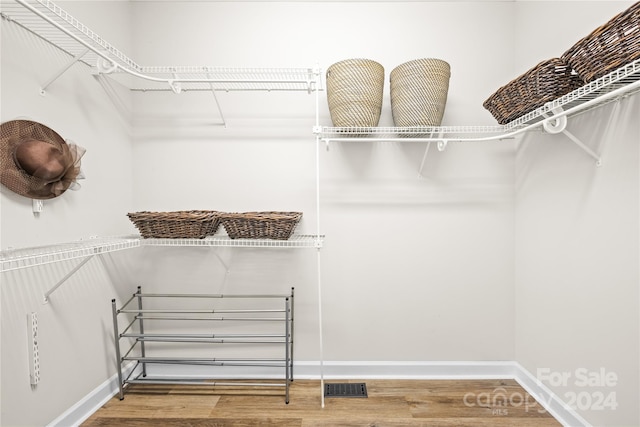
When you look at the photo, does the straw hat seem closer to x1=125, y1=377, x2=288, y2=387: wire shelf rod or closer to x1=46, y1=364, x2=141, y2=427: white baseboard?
x1=46, y1=364, x2=141, y2=427: white baseboard

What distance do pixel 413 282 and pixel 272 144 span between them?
1180 millimetres

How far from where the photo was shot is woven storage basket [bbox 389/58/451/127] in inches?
65.0

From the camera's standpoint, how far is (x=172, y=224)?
1.68 m

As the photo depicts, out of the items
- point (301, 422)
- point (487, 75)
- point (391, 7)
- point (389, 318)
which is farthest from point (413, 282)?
point (391, 7)

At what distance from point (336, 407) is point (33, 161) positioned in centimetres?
172

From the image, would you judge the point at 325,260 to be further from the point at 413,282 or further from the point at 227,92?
the point at 227,92

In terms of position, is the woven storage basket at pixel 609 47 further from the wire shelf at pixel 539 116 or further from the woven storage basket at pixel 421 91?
the woven storage basket at pixel 421 91

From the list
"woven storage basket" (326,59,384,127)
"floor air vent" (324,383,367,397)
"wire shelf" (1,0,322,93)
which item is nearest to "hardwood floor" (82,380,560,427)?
"floor air vent" (324,383,367,397)

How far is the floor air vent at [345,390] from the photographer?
1.80m

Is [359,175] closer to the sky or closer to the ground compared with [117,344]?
closer to the sky

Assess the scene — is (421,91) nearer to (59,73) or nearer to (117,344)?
(59,73)

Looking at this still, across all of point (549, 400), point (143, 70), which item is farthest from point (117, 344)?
point (549, 400)

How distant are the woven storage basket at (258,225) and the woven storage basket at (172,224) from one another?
106 mm

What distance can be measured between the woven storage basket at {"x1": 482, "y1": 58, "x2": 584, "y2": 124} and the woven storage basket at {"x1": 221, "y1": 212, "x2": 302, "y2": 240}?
3.71ft
